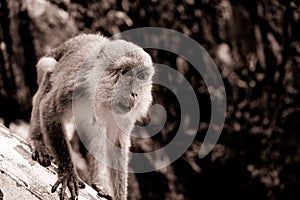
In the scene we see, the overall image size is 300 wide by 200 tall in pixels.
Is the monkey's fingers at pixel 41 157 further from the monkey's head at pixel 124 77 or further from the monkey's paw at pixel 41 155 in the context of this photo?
the monkey's head at pixel 124 77

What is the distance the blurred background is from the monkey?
120 centimetres

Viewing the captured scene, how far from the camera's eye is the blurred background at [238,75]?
203 inches

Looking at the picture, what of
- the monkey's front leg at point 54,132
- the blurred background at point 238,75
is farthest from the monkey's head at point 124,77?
the blurred background at point 238,75

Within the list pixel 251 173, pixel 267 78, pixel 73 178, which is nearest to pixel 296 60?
pixel 267 78

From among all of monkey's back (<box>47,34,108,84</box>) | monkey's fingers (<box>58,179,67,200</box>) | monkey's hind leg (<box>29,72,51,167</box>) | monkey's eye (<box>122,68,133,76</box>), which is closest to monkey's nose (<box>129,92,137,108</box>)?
monkey's eye (<box>122,68,133,76</box>)

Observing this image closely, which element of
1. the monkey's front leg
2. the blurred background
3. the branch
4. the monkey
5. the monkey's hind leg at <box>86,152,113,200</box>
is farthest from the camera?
the blurred background

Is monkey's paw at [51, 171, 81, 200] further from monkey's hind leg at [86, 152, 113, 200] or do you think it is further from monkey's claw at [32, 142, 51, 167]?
monkey's hind leg at [86, 152, 113, 200]

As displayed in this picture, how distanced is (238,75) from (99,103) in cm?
167

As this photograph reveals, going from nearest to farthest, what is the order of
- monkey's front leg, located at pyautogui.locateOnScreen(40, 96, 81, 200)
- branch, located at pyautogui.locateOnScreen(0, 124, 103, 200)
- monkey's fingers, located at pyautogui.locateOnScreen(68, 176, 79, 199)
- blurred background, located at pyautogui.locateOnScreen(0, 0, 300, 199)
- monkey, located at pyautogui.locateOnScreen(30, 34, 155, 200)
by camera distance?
branch, located at pyautogui.locateOnScreen(0, 124, 103, 200), monkey's fingers, located at pyautogui.locateOnScreen(68, 176, 79, 199), monkey's front leg, located at pyautogui.locateOnScreen(40, 96, 81, 200), monkey, located at pyautogui.locateOnScreen(30, 34, 155, 200), blurred background, located at pyautogui.locateOnScreen(0, 0, 300, 199)

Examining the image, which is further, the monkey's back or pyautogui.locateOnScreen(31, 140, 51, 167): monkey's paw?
the monkey's back

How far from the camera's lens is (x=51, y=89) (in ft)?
12.4

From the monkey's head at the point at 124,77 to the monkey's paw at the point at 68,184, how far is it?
0.56 m

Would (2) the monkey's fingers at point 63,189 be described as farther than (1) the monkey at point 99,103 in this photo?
No

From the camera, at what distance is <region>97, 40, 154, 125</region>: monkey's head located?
143 inches
